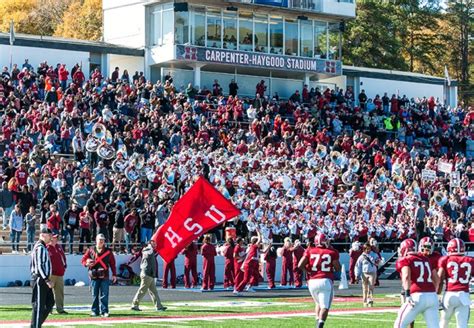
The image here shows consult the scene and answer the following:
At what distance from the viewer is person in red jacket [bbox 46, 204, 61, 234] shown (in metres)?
31.2

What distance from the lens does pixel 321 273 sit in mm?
18781

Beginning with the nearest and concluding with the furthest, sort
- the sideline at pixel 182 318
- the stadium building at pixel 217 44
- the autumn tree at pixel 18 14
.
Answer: the sideline at pixel 182 318, the stadium building at pixel 217 44, the autumn tree at pixel 18 14

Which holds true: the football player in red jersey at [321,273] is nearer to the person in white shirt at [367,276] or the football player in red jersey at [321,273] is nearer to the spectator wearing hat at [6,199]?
the person in white shirt at [367,276]

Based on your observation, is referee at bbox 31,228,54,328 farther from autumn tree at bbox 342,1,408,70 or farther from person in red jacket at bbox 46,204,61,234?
autumn tree at bbox 342,1,408,70

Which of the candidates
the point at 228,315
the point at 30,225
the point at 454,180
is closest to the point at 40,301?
the point at 228,315

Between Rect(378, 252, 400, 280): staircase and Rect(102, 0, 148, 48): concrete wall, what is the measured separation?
633 inches

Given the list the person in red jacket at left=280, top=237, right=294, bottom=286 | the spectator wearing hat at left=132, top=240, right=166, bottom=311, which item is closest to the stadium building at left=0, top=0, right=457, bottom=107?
the person in red jacket at left=280, top=237, right=294, bottom=286

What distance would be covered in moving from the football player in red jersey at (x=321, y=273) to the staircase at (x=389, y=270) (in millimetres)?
19598

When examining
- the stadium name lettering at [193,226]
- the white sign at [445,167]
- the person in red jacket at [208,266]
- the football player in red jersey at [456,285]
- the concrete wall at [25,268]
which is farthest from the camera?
the white sign at [445,167]

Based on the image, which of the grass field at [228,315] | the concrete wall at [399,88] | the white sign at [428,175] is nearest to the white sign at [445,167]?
the white sign at [428,175]

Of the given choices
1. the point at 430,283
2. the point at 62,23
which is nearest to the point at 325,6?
the point at 62,23

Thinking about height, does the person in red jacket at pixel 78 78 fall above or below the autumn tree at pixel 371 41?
below

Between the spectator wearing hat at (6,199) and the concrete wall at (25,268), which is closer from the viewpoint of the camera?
the concrete wall at (25,268)

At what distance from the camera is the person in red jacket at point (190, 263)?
102ft
